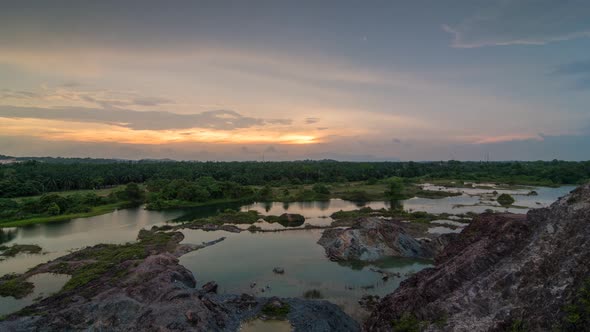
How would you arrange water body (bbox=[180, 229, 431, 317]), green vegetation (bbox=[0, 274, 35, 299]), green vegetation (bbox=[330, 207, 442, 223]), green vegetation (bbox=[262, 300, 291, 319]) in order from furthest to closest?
green vegetation (bbox=[330, 207, 442, 223]) → water body (bbox=[180, 229, 431, 317]) → green vegetation (bbox=[0, 274, 35, 299]) → green vegetation (bbox=[262, 300, 291, 319])

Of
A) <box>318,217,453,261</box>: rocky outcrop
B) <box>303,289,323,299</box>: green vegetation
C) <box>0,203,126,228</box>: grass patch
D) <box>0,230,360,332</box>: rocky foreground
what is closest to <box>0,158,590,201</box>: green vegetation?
<box>0,203,126,228</box>: grass patch

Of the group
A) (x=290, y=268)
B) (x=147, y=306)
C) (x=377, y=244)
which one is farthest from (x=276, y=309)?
(x=377, y=244)

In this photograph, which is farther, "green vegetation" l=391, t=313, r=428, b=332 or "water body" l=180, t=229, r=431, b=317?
"water body" l=180, t=229, r=431, b=317

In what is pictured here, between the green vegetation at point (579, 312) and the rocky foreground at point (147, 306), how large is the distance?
13.0m

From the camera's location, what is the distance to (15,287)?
1153 inches

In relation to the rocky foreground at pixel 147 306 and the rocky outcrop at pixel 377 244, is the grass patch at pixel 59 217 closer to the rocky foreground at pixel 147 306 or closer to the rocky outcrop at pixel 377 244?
the rocky foreground at pixel 147 306

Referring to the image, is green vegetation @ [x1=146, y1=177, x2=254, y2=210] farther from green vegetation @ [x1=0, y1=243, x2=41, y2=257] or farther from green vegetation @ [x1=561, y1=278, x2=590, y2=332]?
green vegetation @ [x1=561, y1=278, x2=590, y2=332]

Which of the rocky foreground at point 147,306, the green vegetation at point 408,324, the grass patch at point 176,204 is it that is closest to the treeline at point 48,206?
the grass patch at point 176,204

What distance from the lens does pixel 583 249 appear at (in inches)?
595

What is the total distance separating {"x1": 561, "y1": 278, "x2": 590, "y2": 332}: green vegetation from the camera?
41.4ft

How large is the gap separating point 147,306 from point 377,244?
26.5 m

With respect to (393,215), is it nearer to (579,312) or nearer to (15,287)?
(579,312)

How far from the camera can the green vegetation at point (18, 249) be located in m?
40.2

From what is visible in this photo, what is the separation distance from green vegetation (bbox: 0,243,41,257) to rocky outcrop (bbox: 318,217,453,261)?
123ft
